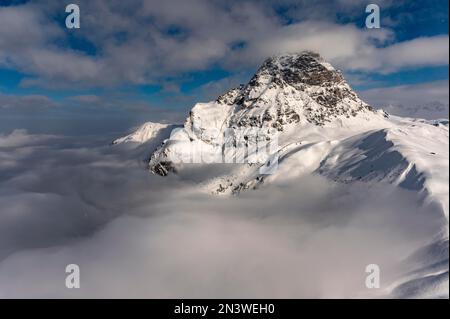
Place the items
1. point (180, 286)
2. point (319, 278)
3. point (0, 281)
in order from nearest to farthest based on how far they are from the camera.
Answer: point (319, 278) → point (180, 286) → point (0, 281)

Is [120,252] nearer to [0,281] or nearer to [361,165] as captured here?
[0,281]

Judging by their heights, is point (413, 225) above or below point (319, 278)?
above

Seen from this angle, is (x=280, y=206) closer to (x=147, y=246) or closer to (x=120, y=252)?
(x=147, y=246)

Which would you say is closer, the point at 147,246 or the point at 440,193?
the point at 440,193

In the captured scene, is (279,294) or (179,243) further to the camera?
(179,243)

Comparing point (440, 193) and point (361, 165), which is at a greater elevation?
point (361, 165)

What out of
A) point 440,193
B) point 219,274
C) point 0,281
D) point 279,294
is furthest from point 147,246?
point 440,193

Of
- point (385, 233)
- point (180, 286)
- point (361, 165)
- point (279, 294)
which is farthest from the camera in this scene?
point (361, 165)

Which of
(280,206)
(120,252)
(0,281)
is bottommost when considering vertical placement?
(0,281)

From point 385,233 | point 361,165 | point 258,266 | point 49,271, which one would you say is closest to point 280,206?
point 361,165
